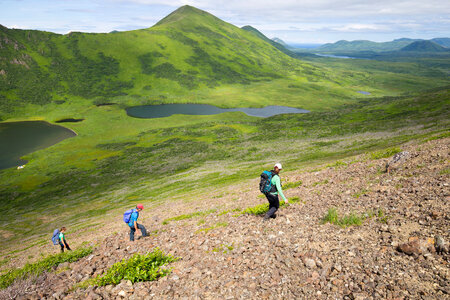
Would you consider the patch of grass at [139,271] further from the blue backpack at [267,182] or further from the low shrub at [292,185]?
the low shrub at [292,185]

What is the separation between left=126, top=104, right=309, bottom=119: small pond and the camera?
165 meters

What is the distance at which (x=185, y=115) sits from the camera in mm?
160375

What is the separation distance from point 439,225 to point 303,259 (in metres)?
5.88

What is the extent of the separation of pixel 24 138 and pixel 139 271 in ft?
480

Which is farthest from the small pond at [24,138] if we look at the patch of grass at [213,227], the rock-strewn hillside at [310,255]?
the patch of grass at [213,227]

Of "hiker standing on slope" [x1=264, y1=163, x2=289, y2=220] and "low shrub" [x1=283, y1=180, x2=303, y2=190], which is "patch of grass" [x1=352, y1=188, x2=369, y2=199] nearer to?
"hiker standing on slope" [x1=264, y1=163, x2=289, y2=220]

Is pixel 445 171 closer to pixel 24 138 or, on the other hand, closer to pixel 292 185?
pixel 292 185

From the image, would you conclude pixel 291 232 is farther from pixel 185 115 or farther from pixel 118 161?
pixel 185 115

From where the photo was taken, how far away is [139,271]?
11328 mm

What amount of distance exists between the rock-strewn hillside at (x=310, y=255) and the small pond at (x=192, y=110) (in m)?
149

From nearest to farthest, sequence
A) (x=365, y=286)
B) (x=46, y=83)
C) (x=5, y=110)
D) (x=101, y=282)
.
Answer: (x=365, y=286), (x=101, y=282), (x=5, y=110), (x=46, y=83)

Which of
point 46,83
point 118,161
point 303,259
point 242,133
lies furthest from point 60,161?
point 46,83

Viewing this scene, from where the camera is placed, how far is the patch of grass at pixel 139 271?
11.1 m

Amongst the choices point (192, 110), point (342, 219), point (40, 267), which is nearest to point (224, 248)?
point (342, 219)
